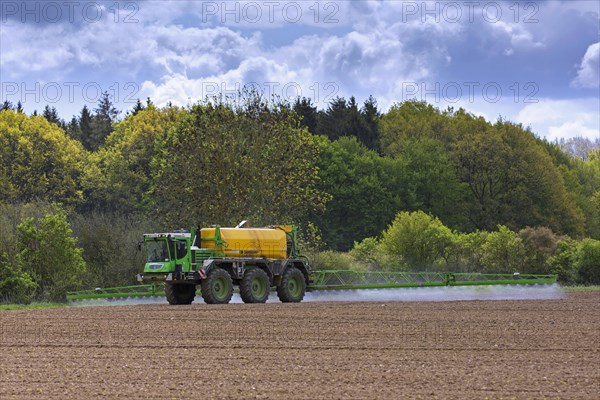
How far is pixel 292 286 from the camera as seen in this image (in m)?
40.5

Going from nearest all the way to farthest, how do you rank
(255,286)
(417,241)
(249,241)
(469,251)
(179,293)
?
1. (255,286)
2. (179,293)
3. (249,241)
4. (469,251)
5. (417,241)

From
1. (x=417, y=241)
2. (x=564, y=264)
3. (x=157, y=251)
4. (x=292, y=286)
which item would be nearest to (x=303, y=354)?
(x=157, y=251)

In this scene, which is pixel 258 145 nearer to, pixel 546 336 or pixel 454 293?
pixel 454 293

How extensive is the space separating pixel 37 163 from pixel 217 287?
57.2 metres

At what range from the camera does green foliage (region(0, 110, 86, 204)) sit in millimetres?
88375

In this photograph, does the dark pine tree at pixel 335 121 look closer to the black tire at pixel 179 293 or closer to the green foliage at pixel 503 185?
the green foliage at pixel 503 185

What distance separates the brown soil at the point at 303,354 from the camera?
1470 cm

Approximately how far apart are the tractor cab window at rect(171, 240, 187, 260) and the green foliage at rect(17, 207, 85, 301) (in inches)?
275

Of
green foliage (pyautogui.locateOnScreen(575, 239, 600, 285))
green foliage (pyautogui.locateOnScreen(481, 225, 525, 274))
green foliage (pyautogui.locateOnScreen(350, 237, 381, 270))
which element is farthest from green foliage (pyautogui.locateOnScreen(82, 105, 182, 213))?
green foliage (pyautogui.locateOnScreen(575, 239, 600, 285))

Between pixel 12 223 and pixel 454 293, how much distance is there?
20.5 m

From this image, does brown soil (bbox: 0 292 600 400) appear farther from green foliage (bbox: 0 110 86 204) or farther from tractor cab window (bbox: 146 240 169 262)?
green foliage (bbox: 0 110 86 204)

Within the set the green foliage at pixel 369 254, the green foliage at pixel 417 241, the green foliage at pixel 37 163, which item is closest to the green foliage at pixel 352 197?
the green foliage at pixel 369 254

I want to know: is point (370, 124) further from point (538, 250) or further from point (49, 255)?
Result: point (49, 255)

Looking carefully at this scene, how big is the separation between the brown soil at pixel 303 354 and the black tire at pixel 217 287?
231 inches
